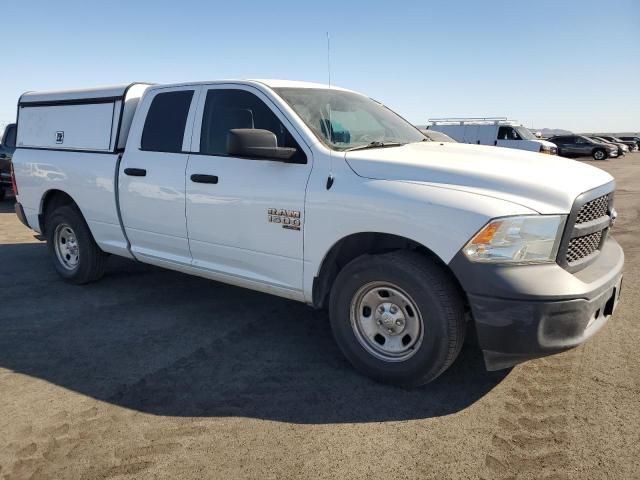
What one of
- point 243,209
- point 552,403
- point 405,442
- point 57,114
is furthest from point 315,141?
point 57,114

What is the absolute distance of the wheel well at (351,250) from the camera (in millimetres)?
3334

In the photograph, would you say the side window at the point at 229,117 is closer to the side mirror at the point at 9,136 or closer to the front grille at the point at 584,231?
the front grille at the point at 584,231

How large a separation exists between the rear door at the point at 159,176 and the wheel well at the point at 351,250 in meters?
1.36

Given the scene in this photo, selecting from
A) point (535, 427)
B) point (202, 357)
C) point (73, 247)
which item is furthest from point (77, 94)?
point (535, 427)

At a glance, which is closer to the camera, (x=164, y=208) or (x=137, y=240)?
(x=164, y=208)

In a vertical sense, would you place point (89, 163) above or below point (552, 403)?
above

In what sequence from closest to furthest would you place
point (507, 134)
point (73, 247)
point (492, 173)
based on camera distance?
1. point (492, 173)
2. point (73, 247)
3. point (507, 134)

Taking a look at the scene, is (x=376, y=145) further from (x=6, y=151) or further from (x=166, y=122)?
(x=6, y=151)

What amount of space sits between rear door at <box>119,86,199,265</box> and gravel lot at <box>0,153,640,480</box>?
67 cm

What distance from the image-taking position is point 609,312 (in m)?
3.24

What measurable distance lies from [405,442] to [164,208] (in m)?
2.78

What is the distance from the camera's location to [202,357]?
3.83 meters

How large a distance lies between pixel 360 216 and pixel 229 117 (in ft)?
5.12

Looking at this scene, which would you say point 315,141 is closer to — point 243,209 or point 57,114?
point 243,209
